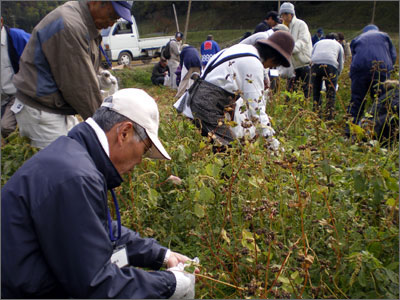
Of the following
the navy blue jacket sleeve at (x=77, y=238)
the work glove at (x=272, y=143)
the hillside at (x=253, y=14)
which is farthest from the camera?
the hillside at (x=253, y=14)

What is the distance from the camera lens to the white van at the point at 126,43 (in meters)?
20.0

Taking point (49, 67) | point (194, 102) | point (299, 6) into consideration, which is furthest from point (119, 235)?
point (299, 6)

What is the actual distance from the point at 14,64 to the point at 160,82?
27.2 ft

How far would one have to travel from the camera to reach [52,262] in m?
1.27

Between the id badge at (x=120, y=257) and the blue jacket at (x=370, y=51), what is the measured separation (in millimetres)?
3679

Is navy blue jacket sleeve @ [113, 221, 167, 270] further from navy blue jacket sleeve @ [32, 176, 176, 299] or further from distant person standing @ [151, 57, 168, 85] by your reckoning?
distant person standing @ [151, 57, 168, 85]

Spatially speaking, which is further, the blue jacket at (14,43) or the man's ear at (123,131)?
the blue jacket at (14,43)

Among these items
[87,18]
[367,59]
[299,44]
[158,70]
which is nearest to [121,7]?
[87,18]

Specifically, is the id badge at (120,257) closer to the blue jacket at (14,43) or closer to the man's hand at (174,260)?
the man's hand at (174,260)

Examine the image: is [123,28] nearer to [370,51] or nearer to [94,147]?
[370,51]

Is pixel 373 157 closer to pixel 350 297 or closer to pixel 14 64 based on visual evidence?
pixel 350 297

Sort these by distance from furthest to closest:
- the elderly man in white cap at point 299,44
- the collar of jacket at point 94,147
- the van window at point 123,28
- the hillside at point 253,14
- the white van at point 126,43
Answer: the hillside at point 253,14, the van window at point 123,28, the white van at point 126,43, the elderly man in white cap at point 299,44, the collar of jacket at point 94,147

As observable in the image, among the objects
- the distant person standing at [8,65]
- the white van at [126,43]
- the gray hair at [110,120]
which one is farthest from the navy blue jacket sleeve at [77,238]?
the white van at [126,43]

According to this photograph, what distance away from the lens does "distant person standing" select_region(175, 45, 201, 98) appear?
6.65 metres
